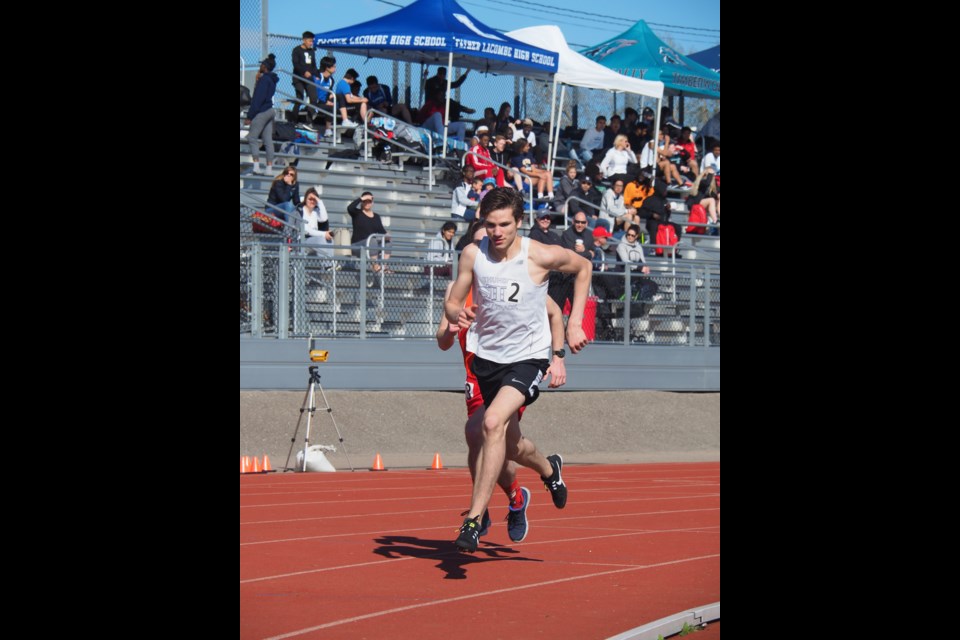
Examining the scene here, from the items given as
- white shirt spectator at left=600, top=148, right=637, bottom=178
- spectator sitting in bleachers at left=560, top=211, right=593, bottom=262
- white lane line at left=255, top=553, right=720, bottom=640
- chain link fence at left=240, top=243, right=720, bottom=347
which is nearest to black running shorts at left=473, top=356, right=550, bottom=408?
white lane line at left=255, top=553, right=720, bottom=640

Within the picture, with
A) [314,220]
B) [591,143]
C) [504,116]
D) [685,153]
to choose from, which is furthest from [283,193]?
[685,153]

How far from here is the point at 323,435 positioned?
17391 millimetres

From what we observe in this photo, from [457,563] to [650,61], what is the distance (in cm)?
2348

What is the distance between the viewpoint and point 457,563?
800cm

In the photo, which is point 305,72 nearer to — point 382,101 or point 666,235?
point 382,101

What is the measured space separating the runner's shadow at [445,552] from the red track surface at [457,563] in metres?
0.01

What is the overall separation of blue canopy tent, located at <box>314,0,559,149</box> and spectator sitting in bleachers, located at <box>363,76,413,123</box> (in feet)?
1.74

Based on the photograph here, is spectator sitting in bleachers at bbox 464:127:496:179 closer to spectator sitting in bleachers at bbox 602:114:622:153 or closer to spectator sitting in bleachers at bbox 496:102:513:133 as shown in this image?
spectator sitting in bleachers at bbox 496:102:513:133

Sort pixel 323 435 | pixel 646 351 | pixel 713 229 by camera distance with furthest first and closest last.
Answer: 1. pixel 713 229
2. pixel 646 351
3. pixel 323 435
